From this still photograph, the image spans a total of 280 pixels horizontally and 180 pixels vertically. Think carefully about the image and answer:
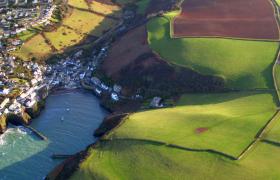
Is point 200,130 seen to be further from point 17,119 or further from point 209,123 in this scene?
point 17,119

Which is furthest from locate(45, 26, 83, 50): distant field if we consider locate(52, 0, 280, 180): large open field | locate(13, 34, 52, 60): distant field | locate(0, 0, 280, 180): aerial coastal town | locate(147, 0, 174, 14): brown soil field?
locate(147, 0, 174, 14): brown soil field

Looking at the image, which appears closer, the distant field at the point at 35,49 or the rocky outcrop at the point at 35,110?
the rocky outcrop at the point at 35,110

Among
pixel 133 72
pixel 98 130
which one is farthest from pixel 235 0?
pixel 98 130

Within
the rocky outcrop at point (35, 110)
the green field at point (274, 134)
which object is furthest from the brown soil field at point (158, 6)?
the green field at point (274, 134)

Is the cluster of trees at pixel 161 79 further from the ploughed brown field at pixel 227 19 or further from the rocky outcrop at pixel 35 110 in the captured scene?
the rocky outcrop at pixel 35 110

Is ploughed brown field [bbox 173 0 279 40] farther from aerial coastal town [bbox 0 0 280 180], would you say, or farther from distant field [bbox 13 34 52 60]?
distant field [bbox 13 34 52 60]

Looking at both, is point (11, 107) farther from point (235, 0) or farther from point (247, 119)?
point (235, 0)
